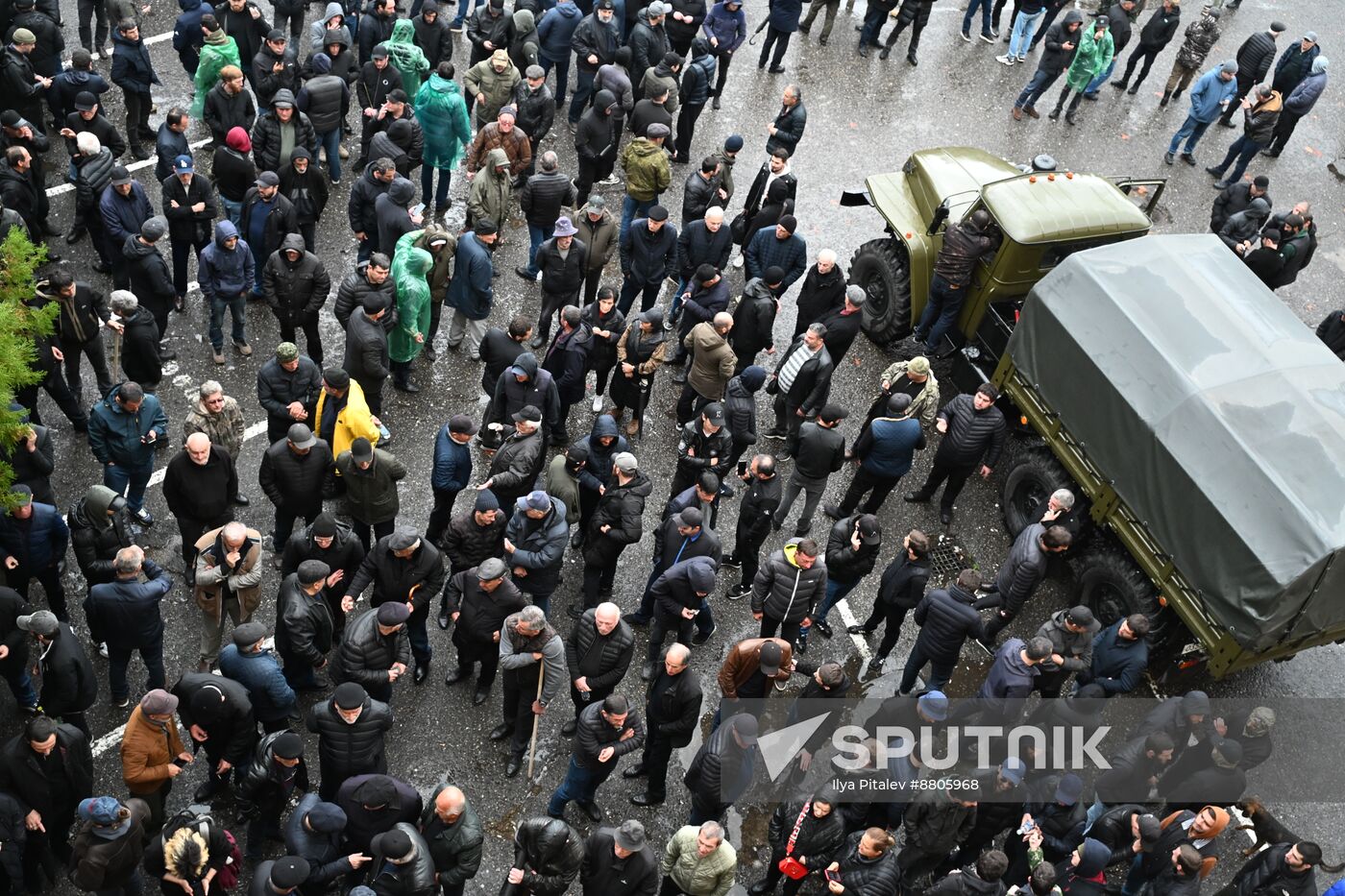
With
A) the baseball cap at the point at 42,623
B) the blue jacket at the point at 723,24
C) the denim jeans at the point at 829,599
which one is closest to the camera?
the baseball cap at the point at 42,623

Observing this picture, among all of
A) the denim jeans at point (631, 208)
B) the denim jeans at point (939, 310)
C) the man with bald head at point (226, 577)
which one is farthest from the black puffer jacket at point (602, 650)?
the denim jeans at point (631, 208)

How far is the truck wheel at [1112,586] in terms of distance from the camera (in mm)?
10609

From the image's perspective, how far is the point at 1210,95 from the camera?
16734mm

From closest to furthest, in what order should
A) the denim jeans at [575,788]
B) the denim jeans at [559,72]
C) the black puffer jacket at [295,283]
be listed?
the denim jeans at [575,788] < the black puffer jacket at [295,283] < the denim jeans at [559,72]

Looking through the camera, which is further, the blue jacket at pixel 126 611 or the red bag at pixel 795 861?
the blue jacket at pixel 126 611

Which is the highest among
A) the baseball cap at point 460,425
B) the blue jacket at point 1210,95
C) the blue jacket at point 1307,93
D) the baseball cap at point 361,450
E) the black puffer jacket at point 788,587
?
the blue jacket at point 1307,93

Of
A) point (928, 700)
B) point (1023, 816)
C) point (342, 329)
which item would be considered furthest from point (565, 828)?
point (342, 329)

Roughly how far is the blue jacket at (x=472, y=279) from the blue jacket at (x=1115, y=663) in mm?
6328

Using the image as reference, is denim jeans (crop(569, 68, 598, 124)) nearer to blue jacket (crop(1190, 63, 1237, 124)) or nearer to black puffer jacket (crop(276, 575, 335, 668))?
blue jacket (crop(1190, 63, 1237, 124))

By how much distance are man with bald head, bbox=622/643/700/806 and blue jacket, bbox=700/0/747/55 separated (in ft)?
31.9

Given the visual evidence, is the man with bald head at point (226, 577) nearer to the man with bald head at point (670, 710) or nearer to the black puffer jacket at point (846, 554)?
the man with bald head at point (670, 710)

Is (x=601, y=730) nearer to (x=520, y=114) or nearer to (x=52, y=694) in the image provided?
(x=52, y=694)

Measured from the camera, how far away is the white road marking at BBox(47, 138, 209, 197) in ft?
44.7

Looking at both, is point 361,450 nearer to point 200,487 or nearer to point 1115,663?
point 200,487
